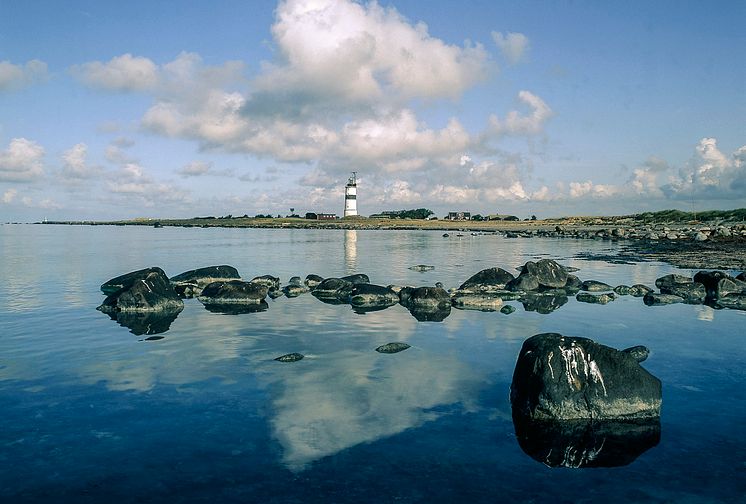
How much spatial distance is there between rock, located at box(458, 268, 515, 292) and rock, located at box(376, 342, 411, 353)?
11.9 m

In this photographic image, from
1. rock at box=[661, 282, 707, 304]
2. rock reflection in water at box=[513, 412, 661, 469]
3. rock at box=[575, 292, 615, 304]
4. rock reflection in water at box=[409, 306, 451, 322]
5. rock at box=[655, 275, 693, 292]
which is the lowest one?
rock reflection in water at box=[513, 412, 661, 469]

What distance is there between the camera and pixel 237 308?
23938mm

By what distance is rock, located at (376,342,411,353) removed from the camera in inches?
628

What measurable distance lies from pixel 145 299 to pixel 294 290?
7760 millimetres

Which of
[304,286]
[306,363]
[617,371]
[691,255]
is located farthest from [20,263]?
[691,255]

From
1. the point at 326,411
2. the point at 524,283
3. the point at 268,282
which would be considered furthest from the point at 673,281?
the point at 326,411

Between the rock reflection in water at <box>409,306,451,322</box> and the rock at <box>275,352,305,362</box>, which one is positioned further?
the rock reflection in water at <box>409,306,451,322</box>

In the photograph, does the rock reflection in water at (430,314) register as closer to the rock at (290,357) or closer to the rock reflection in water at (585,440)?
the rock at (290,357)

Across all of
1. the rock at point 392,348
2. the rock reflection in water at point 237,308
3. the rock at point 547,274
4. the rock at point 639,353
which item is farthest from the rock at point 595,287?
the rock reflection in water at point 237,308

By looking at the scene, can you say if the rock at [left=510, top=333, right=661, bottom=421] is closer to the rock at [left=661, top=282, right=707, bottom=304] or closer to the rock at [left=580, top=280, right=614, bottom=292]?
the rock at [left=661, top=282, right=707, bottom=304]

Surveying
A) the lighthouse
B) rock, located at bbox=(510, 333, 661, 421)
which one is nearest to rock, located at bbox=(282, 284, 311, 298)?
rock, located at bbox=(510, 333, 661, 421)

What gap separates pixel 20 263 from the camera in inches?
1844

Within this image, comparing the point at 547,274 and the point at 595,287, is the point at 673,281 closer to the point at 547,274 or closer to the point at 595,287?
the point at 595,287

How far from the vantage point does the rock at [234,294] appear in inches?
997
